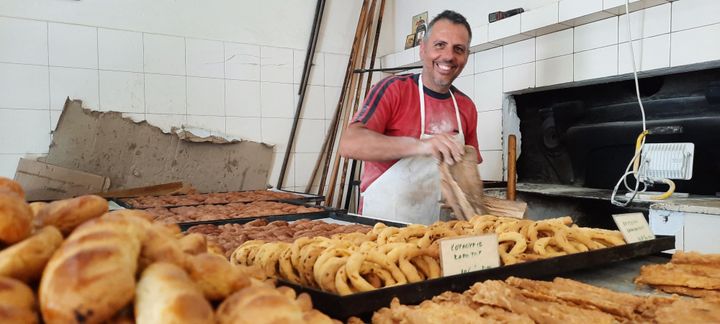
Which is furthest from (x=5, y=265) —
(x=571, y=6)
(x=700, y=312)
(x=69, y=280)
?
(x=571, y=6)

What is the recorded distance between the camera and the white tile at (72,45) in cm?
383

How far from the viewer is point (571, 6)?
3340mm

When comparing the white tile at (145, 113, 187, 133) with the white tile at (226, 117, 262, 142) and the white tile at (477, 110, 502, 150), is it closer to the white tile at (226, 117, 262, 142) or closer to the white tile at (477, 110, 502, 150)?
the white tile at (226, 117, 262, 142)

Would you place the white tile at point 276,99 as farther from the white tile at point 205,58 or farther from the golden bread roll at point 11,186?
the golden bread roll at point 11,186

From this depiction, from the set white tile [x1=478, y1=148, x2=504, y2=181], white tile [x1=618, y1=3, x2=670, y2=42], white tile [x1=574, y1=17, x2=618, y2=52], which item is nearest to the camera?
white tile [x1=618, y1=3, x2=670, y2=42]

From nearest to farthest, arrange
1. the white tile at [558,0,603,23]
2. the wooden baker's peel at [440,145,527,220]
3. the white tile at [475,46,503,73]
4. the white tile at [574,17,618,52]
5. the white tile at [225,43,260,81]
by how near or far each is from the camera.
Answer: the wooden baker's peel at [440,145,527,220] → the white tile at [558,0,603,23] → the white tile at [574,17,618,52] → the white tile at [475,46,503,73] → the white tile at [225,43,260,81]

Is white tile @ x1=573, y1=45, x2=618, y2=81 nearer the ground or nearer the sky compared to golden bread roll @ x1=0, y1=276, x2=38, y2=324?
nearer the sky

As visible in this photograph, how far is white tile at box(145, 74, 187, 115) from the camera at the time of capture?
4.21 m

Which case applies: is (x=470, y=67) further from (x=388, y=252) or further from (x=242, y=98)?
(x=388, y=252)

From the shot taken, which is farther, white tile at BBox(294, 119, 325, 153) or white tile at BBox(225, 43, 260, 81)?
white tile at BBox(294, 119, 325, 153)

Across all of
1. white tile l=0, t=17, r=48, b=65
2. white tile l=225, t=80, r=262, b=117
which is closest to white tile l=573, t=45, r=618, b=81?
white tile l=225, t=80, r=262, b=117

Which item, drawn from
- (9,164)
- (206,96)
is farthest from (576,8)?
(9,164)

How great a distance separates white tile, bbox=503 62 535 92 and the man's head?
114 cm

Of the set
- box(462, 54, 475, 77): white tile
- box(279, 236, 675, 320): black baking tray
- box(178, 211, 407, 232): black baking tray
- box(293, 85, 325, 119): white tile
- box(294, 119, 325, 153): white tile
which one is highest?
box(462, 54, 475, 77): white tile
